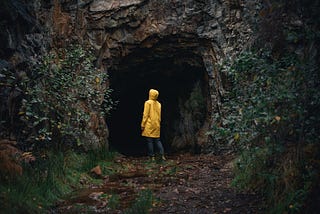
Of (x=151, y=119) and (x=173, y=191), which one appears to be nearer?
(x=173, y=191)

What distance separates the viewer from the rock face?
945 centimetres

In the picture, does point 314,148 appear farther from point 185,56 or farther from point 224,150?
point 185,56

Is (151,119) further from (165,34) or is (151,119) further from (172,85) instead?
(172,85)

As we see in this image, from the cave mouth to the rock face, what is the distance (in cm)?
4

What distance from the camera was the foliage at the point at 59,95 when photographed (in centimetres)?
665

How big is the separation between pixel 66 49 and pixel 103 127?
2.37 metres

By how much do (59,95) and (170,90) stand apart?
22.1ft

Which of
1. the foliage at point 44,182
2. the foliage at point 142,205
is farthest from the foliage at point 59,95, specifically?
the foliage at point 142,205

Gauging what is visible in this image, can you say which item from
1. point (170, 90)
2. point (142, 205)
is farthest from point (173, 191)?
point (170, 90)

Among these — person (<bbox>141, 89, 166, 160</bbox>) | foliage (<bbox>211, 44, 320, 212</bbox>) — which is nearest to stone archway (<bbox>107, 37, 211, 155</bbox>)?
person (<bbox>141, 89, 166, 160</bbox>)

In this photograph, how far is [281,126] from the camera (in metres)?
4.70

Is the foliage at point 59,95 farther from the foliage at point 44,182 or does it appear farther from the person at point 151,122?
the person at point 151,122

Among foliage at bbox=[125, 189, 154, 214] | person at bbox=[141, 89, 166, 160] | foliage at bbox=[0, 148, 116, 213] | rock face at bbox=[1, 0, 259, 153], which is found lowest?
foliage at bbox=[125, 189, 154, 214]

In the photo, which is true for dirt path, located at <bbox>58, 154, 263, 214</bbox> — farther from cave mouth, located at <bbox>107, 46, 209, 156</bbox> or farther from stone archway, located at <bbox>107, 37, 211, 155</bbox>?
cave mouth, located at <bbox>107, 46, 209, 156</bbox>
